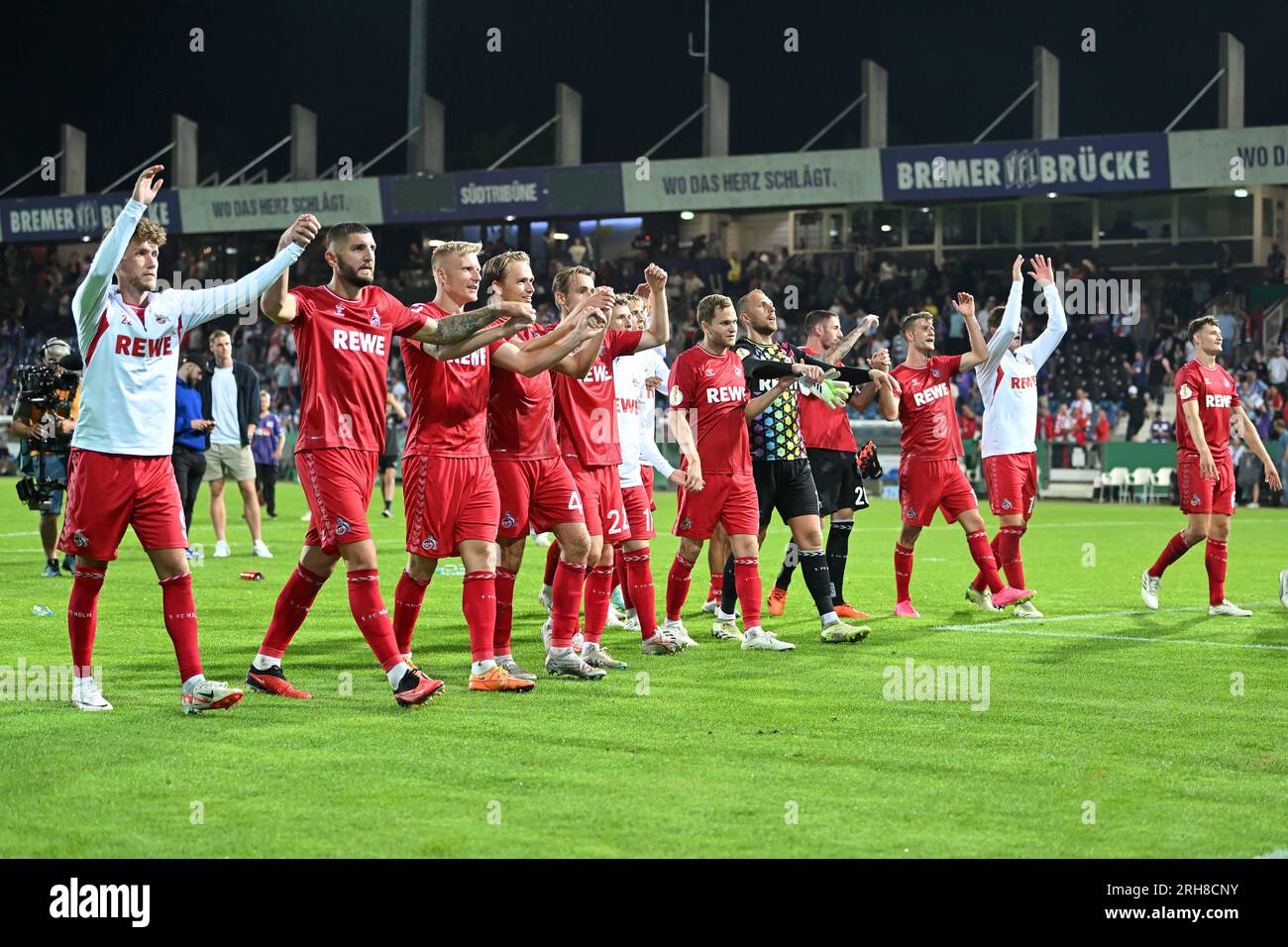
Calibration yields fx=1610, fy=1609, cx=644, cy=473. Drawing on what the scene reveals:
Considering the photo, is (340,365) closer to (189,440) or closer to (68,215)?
(189,440)

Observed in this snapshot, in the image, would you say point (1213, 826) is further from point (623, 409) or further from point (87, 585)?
point (623, 409)

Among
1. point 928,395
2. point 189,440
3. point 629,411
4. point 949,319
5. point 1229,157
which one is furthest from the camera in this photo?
point 949,319

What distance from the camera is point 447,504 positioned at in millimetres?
8203

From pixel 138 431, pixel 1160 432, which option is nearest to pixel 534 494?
pixel 138 431

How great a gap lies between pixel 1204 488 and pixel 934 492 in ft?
7.01

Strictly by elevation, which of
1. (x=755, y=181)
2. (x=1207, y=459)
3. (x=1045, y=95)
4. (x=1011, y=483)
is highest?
(x=1045, y=95)

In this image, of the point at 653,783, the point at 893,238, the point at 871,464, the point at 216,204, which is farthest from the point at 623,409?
the point at 216,204

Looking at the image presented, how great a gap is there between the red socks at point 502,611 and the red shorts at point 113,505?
6.10ft

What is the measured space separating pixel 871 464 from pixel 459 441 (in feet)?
19.7

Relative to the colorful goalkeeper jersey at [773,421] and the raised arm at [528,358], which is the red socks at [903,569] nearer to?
the colorful goalkeeper jersey at [773,421]

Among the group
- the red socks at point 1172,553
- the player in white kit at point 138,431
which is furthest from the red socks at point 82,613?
the red socks at point 1172,553

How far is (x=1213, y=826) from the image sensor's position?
5.46 meters

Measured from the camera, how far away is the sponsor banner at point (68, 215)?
4703cm

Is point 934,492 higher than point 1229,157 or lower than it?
lower
